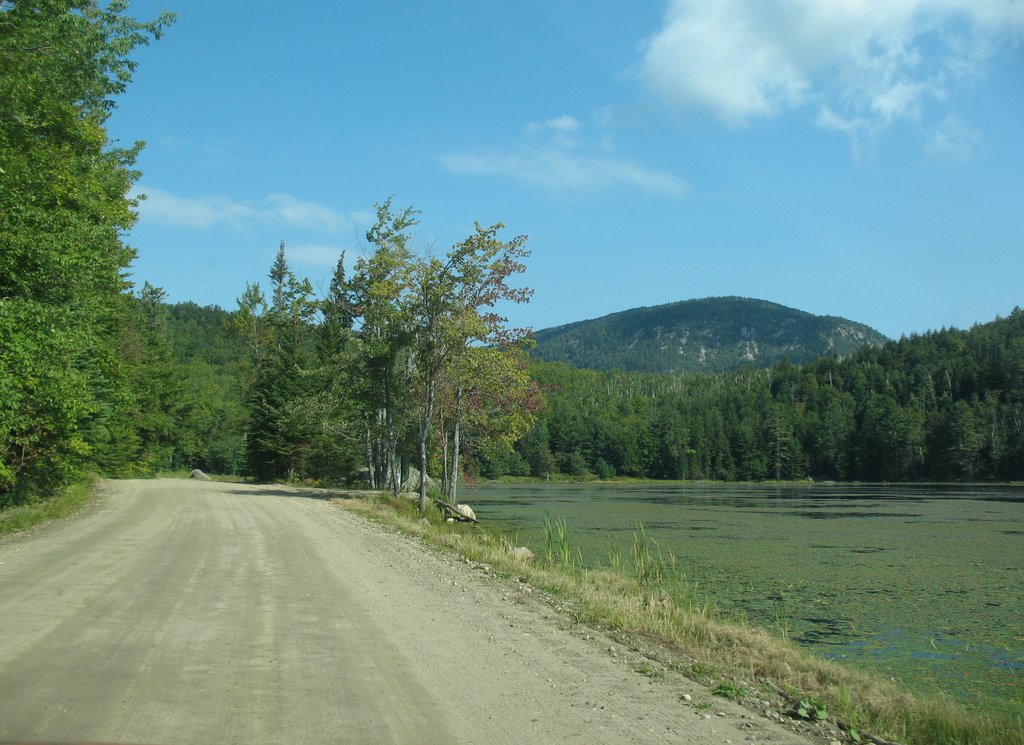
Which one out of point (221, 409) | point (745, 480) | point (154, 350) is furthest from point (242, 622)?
point (745, 480)

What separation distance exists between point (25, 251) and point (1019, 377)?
144 meters

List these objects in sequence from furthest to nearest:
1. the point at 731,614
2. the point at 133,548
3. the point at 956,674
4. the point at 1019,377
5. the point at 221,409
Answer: the point at 1019,377, the point at 221,409, the point at 133,548, the point at 731,614, the point at 956,674

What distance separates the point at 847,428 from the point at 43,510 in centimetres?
13185

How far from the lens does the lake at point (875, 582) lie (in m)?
10.4

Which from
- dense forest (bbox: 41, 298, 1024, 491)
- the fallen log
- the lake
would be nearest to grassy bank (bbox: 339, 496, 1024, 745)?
the lake

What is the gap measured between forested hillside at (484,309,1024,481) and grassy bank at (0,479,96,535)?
98607 millimetres

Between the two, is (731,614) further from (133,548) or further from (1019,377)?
(1019,377)

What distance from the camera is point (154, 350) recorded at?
2181 inches

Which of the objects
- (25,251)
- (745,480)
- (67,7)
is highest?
(67,7)

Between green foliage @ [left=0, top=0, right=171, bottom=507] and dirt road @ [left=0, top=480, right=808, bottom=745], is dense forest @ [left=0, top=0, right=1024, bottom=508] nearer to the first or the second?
green foliage @ [left=0, top=0, right=171, bottom=507]

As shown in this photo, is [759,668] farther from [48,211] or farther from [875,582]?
[48,211]

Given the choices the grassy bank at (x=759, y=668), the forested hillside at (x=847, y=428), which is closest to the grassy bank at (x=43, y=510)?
the grassy bank at (x=759, y=668)

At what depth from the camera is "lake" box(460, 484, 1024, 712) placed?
411 inches

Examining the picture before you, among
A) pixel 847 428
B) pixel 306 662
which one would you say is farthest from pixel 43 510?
pixel 847 428
